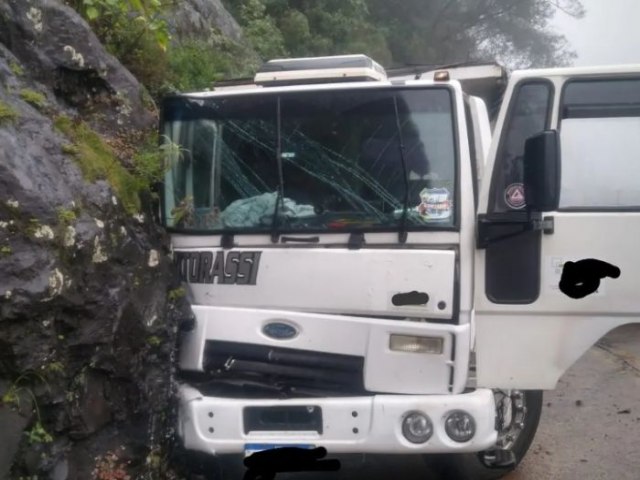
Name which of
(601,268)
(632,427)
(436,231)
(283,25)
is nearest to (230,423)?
(436,231)

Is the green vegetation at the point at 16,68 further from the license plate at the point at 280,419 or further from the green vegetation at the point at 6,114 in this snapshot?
the license plate at the point at 280,419

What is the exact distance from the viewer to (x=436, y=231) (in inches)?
190

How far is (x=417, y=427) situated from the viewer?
15.5 ft

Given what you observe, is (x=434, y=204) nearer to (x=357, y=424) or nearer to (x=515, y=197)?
(x=515, y=197)

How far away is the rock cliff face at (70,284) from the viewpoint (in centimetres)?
407

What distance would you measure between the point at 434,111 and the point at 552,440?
3146 mm

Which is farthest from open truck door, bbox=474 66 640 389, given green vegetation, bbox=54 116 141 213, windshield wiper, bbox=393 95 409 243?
green vegetation, bbox=54 116 141 213

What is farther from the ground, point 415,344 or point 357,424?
point 415,344

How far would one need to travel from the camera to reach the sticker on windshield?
4859 mm

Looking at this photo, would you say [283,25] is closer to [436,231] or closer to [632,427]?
[632,427]

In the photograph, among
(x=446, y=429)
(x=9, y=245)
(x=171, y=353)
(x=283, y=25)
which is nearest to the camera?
(x=9, y=245)

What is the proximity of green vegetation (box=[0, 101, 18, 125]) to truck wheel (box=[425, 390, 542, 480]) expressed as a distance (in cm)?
309

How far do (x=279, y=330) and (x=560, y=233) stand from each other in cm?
159

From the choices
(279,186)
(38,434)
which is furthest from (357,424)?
(38,434)
